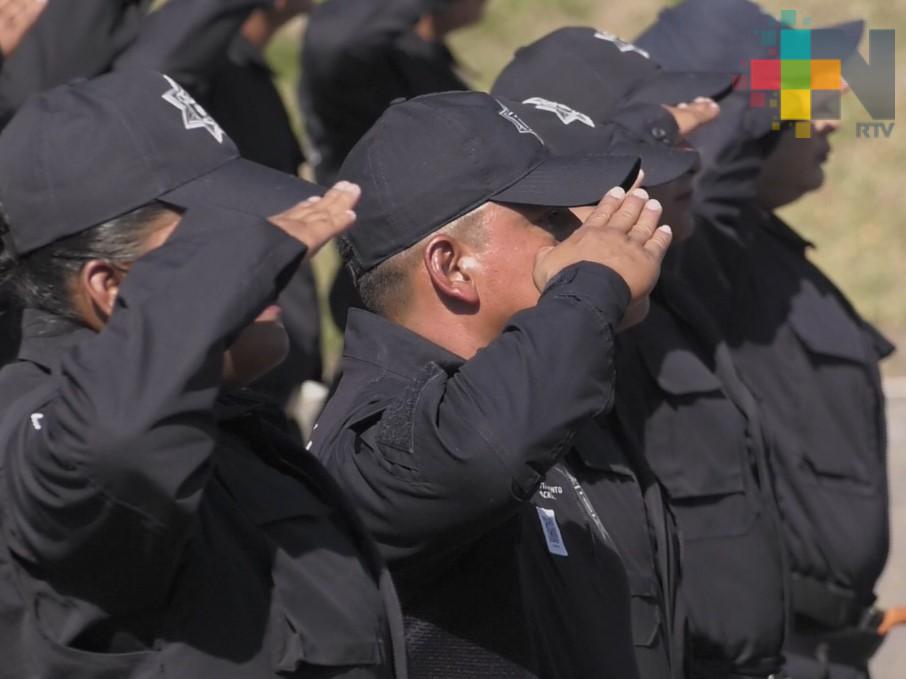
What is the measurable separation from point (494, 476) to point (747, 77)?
2603 mm

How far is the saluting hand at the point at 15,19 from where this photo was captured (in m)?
3.49

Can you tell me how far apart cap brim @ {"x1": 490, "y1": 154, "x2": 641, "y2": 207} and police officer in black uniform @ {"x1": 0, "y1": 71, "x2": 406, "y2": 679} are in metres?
0.40

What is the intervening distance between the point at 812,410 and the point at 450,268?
5.86ft

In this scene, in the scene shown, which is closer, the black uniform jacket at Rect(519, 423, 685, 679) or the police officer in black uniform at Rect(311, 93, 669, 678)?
the police officer in black uniform at Rect(311, 93, 669, 678)

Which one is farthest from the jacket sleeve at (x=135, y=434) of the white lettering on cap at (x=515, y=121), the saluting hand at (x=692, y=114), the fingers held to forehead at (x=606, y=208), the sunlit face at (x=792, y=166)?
the sunlit face at (x=792, y=166)

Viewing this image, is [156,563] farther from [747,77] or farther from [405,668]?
[747,77]

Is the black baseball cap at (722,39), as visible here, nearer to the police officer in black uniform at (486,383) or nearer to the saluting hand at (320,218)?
the police officer in black uniform at (486,383)

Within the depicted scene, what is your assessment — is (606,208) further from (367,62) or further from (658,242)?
(367,62)

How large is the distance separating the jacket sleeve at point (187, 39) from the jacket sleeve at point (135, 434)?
114 inches

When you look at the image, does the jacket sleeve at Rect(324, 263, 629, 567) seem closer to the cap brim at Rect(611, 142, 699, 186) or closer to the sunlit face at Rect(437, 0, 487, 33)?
the cap brim at Rect(611, 142, 699, 186)

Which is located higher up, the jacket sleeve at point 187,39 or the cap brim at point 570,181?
the cap brim at point 570,181

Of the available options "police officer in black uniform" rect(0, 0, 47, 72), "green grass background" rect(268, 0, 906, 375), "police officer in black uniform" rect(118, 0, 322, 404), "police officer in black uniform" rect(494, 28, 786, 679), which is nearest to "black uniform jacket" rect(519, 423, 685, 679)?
"police officer in black uniform" rect(494, 28, 786, 679)

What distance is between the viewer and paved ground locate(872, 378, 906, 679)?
585 centimetres

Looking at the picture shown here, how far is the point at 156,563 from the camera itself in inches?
75.1
